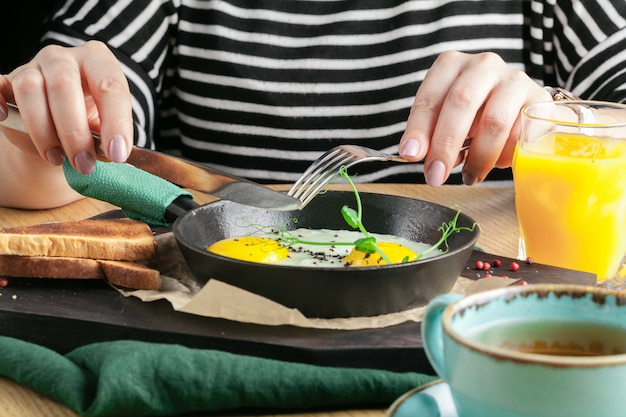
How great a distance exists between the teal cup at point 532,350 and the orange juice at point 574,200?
0.55 meters

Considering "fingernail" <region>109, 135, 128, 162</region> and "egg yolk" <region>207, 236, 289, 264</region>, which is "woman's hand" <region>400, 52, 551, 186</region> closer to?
"egg yolk" <region>207, 236, 289, 264</region>

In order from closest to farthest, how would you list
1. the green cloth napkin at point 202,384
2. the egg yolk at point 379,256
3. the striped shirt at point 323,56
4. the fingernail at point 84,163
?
the green cloth napkin at point 202,384, the egg yolk at point 379,256, the fingernail at point 84,163, the striped shirt at point 323,56

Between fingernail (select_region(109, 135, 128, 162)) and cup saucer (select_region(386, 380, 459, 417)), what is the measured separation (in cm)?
67

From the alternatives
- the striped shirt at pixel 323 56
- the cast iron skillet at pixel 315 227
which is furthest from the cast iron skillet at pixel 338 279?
the striped shirt at pixel 323 56

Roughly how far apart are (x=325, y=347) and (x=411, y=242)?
372 mm

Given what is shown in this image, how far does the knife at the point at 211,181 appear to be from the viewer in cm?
110

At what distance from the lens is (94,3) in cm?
207

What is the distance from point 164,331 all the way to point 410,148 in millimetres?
585

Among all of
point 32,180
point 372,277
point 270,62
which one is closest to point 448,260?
point 372,277

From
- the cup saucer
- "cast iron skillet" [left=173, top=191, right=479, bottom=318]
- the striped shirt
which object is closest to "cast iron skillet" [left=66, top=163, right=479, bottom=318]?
"cast iron skillet" [left=173, top=191, right=479, bottom=318]

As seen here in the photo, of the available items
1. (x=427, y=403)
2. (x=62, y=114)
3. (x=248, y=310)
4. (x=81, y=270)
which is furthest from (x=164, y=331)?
(x=62, y=114)

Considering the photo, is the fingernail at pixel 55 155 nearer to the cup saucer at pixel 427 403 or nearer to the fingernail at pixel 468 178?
the fingernail at pixel 468 178

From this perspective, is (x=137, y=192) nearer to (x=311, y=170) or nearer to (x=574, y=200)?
(x=311, y=170)

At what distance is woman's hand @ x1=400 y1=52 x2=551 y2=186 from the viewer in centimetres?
136
